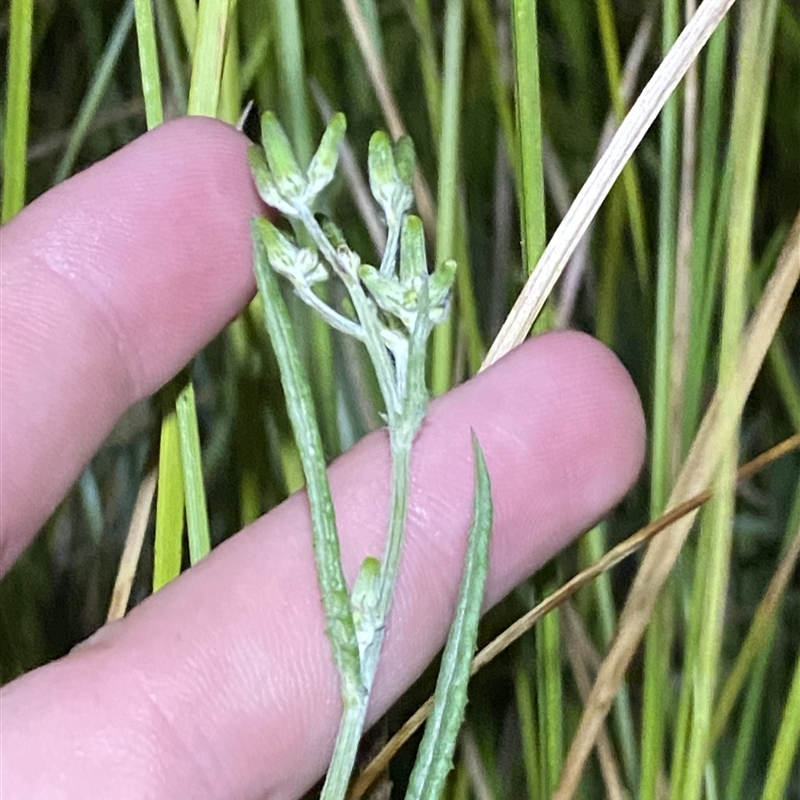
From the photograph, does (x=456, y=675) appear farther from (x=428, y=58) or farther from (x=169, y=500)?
(x=428, y=58)

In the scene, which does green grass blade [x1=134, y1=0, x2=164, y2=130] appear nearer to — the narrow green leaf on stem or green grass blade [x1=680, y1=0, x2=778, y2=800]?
the narrow green leaf on stem

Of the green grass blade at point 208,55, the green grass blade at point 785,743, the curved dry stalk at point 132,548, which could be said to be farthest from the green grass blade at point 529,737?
the green grass blade at point 208,55

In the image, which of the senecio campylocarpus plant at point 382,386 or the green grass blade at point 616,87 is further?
the green grass blade at point 616,87

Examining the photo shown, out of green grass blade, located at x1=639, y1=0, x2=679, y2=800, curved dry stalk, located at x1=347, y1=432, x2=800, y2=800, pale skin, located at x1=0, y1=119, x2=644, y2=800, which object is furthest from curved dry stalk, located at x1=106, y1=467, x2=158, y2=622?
green grass blade, located at x1=639, y1=0, x2=679, y2=800

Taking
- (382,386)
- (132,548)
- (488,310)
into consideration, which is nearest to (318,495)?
(382,386)

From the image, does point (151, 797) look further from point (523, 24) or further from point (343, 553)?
point (523, 24)

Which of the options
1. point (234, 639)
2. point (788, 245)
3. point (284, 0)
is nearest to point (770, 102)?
point (788, 245)

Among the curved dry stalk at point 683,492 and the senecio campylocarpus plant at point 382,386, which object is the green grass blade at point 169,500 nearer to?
the senecio campylocarpus plant at point 382,386
